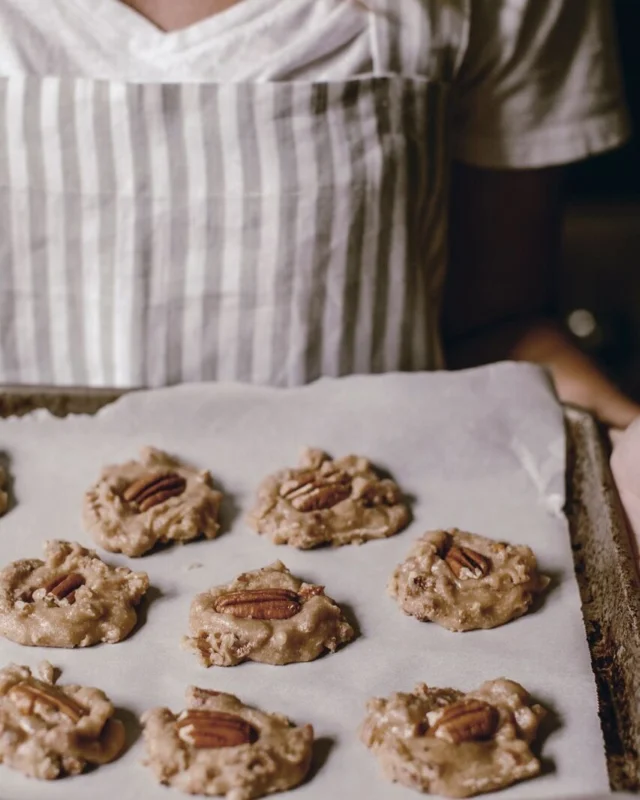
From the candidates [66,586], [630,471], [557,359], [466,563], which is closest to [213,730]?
[66,586]

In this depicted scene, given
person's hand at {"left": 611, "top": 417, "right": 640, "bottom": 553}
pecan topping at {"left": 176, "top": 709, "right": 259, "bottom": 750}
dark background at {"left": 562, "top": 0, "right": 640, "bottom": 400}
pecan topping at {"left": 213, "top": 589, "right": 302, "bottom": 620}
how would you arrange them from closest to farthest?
pecan topping at {"left": 176, "top": 709, "right": 259, "bottom": 750} < pecan topping at {"left": 213, "top": 589, "right": 302, "bottom": 620} < person's hand at {"left": 611, "top": 417, "right": 640, "bottom": 553} < dark background at {"left": 562, "top": 0, "right": 640, "bottom": 400}

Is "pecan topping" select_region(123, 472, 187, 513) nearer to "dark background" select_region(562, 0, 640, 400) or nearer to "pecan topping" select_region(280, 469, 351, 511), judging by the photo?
"pecan topping" select_region(280, 469, 351, 511)

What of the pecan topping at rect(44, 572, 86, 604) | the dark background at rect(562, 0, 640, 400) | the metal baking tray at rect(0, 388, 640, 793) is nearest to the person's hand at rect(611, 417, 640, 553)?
the metal baking tray at rect(0, 388, 640, 793)

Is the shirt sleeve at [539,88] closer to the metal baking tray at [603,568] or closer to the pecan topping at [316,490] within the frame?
the metal baking tray at [603,568]

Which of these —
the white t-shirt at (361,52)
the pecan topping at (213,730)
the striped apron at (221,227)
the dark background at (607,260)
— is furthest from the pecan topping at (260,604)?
the dark background at (607,260)

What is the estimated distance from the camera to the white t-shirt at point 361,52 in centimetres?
149

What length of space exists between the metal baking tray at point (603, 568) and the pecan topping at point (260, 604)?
1.22 ft

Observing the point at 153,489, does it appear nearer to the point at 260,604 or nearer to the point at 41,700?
the point at 260,604

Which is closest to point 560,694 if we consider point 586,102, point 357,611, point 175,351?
point 357,611

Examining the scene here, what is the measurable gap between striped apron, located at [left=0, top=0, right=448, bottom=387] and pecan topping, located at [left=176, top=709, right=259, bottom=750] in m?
0.70

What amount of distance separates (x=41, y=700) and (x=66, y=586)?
7.9 inches

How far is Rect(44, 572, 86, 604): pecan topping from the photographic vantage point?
126 centimetres

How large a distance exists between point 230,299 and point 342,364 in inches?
8.6

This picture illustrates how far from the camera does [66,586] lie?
127cm
